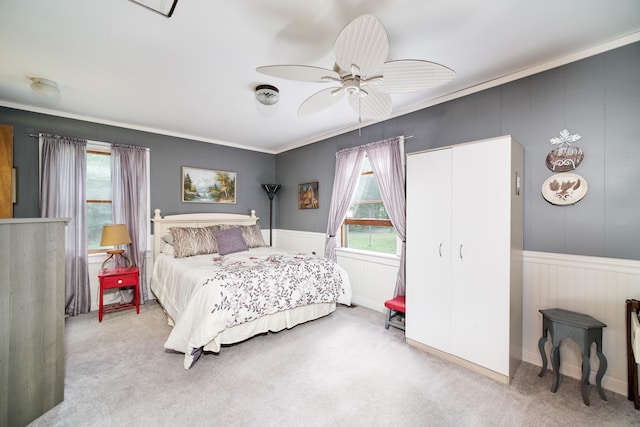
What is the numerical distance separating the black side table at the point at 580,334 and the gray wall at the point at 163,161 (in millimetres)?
4494

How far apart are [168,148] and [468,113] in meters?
4.23

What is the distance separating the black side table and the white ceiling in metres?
2.05

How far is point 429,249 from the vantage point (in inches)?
99.2

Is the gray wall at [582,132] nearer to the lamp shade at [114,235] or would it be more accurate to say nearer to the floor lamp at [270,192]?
the floor lamp at [270,192]

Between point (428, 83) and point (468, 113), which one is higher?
point (468, 113)

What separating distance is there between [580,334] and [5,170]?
5316 mm

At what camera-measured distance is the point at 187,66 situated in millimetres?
2268

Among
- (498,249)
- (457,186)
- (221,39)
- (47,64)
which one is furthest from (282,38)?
(498,249)

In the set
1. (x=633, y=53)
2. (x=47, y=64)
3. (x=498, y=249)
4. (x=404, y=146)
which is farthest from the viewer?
(x=404, y=146)

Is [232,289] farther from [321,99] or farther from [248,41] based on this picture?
[248,41]

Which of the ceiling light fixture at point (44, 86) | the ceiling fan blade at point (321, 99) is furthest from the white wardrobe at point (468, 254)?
the ceiling light fixture at point (44, 86)

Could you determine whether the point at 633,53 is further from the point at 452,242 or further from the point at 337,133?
the point at 337,133

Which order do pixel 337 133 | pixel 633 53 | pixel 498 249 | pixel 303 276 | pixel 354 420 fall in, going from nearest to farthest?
pixel 354 420
pixel 633 53
pixel 498 249
pixel 303 276
pixel 337 133

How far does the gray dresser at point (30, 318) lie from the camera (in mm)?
1525
